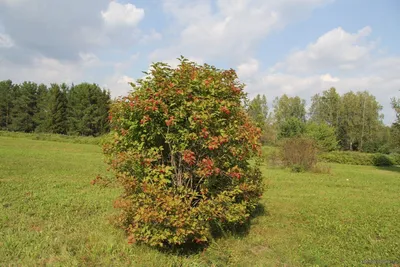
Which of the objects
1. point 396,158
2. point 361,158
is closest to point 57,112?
point 361,158

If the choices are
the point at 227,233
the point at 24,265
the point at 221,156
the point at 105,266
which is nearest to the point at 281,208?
the point at 227,233

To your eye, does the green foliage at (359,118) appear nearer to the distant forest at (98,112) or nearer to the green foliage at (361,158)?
the distant forest at (98,112)

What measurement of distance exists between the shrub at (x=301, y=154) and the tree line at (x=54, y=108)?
1468 inches

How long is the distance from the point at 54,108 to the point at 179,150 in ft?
176

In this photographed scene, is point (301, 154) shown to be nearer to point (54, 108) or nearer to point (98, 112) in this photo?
point (98, 112)

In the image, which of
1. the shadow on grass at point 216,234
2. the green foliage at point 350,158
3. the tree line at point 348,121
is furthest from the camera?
the tree line at point 348,121

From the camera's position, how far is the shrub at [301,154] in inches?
718

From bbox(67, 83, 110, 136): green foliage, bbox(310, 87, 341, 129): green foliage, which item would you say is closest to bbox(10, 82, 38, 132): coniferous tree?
bbox(67, 83, 110, 136): green foliage

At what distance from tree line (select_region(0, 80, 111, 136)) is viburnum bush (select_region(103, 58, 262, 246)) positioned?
4719cm

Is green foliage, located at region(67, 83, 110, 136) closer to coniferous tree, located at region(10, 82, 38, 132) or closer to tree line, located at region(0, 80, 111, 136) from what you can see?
tree line, located at region(0, 80, 111, 136)

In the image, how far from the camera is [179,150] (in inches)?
169

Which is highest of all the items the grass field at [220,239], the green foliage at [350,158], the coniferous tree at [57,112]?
the coniferous tree at [57,112]

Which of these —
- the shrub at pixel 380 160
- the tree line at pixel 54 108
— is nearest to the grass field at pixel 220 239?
the shrub at pixel 380 160

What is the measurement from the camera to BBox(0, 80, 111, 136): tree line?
51812 mm
